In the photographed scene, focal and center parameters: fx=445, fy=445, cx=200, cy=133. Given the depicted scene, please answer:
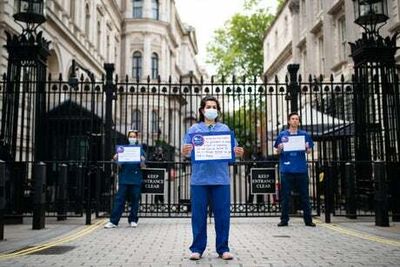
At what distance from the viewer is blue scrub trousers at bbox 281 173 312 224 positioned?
8.70 metres

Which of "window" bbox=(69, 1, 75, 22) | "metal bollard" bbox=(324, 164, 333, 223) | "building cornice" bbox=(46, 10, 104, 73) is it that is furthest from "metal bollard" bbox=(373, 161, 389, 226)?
"window" bbox=(69, 1, 75, 22)

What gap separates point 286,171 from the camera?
881 cm

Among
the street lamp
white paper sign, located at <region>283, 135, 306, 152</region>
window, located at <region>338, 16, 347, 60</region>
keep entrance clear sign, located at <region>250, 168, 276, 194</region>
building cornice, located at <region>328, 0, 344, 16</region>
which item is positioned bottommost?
keep entrance clear sign, located at <region>250, 168, 276, 194</region>

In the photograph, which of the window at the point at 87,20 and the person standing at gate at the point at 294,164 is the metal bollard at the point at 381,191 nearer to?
the person standing at gate at the point at 294,164

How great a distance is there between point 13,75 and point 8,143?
1.75 meters

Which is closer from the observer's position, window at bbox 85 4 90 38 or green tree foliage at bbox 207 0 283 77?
window at bbox 85 4 90 38

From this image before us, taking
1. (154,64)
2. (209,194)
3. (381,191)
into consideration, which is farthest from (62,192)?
(154,64)

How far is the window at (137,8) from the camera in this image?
44938 mm

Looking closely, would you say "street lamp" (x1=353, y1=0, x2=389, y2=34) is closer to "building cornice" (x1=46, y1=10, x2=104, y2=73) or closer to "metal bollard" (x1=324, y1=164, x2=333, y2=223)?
"metal bollard" (x1=324, y1=164, x2=333, y2=223)

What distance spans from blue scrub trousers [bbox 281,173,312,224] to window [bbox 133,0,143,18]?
38.8 m

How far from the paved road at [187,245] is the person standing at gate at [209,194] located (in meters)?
0.20

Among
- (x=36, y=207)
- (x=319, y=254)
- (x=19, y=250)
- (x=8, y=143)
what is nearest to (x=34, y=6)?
(x=8, y=143)

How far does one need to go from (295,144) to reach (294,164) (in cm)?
40

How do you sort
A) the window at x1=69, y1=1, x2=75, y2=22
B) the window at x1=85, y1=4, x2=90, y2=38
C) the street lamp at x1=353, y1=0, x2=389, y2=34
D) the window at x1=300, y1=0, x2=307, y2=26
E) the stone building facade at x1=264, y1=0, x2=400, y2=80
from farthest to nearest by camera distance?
the window at x1=85, y1=4, x2=90, y2=38 < the window at x1=300, y1=0, x2=307, y2=26 < the window at x1=69, y1=1, x2=75, y2=22 < the stone building facade at x1=264, y1=0, x2=400, y2=80 < the street lamp at x1=353, y1=0, x2=389, y2=34
